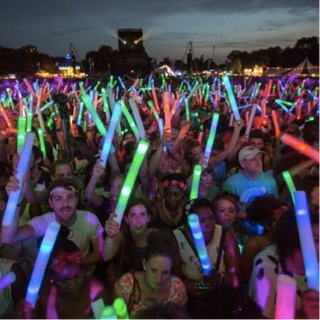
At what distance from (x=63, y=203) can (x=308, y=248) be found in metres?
1.96

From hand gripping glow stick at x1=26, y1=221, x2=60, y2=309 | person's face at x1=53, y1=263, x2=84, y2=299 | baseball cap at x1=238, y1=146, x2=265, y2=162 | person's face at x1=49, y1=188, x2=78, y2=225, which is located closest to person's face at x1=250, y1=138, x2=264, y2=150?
baseball cap at x1=238, y1=146, x2=265, y2=162

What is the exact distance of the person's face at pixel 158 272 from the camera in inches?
98.3

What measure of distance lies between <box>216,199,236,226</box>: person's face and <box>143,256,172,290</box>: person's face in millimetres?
916

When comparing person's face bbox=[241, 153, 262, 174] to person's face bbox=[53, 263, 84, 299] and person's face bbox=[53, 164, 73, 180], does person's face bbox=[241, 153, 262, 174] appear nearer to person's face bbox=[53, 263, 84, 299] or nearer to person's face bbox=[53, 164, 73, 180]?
person's face bbox=[53, 164, 73, 180]

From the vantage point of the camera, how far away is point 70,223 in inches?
124

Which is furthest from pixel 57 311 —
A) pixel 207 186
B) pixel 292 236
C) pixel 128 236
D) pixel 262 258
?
pixel 207 186

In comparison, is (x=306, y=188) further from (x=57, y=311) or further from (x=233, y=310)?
(x=57, y=311)

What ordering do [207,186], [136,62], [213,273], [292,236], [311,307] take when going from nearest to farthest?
[311,307]
[292,236]
[213,273]
[207,186]
[136,62]

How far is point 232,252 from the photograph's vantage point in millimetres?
2992

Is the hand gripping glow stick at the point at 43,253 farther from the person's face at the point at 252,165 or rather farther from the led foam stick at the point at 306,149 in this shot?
the person's face at the point at 252,165

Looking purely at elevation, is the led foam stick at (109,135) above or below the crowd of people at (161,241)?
above

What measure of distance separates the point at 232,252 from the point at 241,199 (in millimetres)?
1131

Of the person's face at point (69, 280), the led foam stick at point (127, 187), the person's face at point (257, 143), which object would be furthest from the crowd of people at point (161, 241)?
the person's face at point (257, 143)

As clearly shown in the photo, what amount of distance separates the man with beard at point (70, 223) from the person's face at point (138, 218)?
0.31 m
